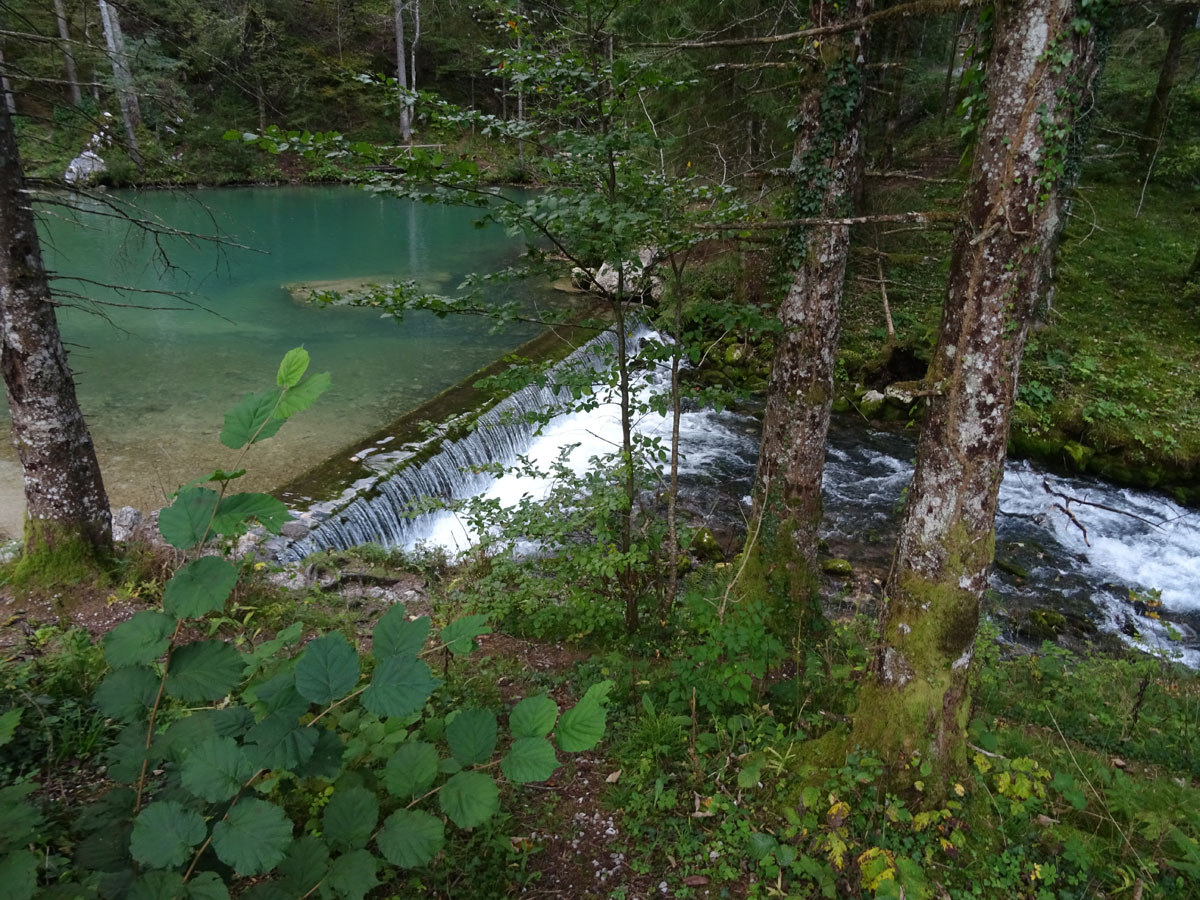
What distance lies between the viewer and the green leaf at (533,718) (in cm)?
171

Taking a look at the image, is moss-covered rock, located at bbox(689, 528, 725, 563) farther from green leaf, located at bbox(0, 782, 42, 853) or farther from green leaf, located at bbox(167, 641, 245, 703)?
green leaf, located at bbox(0, 782, 42, 853)

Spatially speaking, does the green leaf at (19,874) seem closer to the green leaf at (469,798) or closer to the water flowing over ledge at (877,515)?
the green leaf at (469,798)

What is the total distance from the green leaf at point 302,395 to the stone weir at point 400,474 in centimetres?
405

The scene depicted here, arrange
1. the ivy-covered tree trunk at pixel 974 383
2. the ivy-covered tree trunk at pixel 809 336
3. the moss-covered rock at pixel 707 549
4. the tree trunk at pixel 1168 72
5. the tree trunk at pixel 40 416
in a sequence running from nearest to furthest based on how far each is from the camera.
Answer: the ivy-covered tree trunk at pixel 974 383 → the ivy-covered tree trunk at pixel 809 336 → the tree trunk at pixel 40 416 → the moss-covered rock at pixel 707 549 → the tree trunk at pixel 1168 72

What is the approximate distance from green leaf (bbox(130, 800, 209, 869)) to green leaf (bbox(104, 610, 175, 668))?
323 mm

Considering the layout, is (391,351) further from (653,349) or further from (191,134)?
(653,349)

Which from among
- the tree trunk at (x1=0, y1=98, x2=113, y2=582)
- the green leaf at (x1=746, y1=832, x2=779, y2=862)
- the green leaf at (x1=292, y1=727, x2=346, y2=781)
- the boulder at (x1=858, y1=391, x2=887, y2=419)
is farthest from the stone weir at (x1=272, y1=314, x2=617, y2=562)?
the boulder at (x1=858, y1=391, x2=887, y2=419)

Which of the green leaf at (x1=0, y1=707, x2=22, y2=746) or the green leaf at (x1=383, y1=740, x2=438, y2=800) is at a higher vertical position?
the green leaf at (x1=0, y1=707, x2=22, y2=746)

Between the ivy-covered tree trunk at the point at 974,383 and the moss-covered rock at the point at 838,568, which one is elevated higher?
the ivy-covered tree trunk at the point at 974,383

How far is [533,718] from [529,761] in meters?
0.11

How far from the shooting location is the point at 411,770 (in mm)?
1728

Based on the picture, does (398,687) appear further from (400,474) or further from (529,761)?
(400,474)

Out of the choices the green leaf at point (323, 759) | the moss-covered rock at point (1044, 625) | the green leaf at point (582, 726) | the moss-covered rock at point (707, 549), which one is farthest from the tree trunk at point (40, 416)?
the moss-covered rock at point (1044, 625)

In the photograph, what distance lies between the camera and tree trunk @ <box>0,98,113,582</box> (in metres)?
4.55
